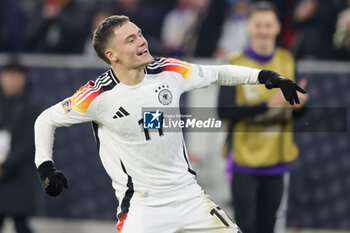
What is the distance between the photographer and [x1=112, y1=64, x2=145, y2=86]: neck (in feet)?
15.1

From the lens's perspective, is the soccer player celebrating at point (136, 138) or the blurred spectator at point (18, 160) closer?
the soccer player celebrating at point (136, 138)

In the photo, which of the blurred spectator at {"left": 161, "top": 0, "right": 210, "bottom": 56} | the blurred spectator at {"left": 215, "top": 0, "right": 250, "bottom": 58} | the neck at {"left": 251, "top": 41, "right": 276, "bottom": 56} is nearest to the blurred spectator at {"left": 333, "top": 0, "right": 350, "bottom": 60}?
the blurred spectator at {"left": 215, "top": 0, "right": 250, "bottom": 58}

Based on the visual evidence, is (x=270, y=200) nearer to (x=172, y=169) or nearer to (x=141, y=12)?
(x=172, y=169)

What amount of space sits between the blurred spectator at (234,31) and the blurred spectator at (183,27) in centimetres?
31

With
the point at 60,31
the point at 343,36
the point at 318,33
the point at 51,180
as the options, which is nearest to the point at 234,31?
the point at 318,33

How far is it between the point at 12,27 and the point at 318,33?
A: 4446mm

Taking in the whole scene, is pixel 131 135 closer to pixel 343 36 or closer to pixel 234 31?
pixel 343 36

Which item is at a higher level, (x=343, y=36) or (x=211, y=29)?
(x=211, y=29)

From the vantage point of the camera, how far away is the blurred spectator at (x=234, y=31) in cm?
889

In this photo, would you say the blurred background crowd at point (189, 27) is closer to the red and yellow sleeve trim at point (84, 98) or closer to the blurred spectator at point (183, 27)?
the blurred spectator at point (183, 27)

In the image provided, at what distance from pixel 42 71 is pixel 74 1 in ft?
7.17

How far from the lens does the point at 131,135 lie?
458 cm

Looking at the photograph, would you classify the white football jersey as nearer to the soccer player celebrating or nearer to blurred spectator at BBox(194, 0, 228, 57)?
the soccer player celebrating

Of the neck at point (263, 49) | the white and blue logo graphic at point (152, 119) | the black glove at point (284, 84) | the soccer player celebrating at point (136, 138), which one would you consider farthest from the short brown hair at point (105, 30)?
the neck at point (263, 49)
